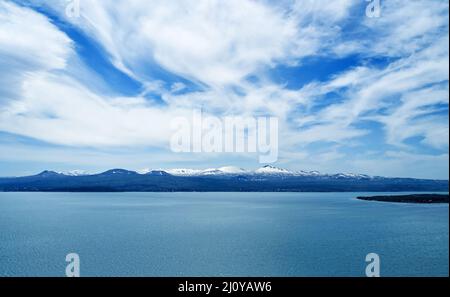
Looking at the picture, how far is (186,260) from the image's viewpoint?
26734 millimetres

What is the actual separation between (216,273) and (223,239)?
13.2m

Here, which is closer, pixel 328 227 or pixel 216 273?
pixel 216 273

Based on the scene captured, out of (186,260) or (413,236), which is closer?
(186,260)
